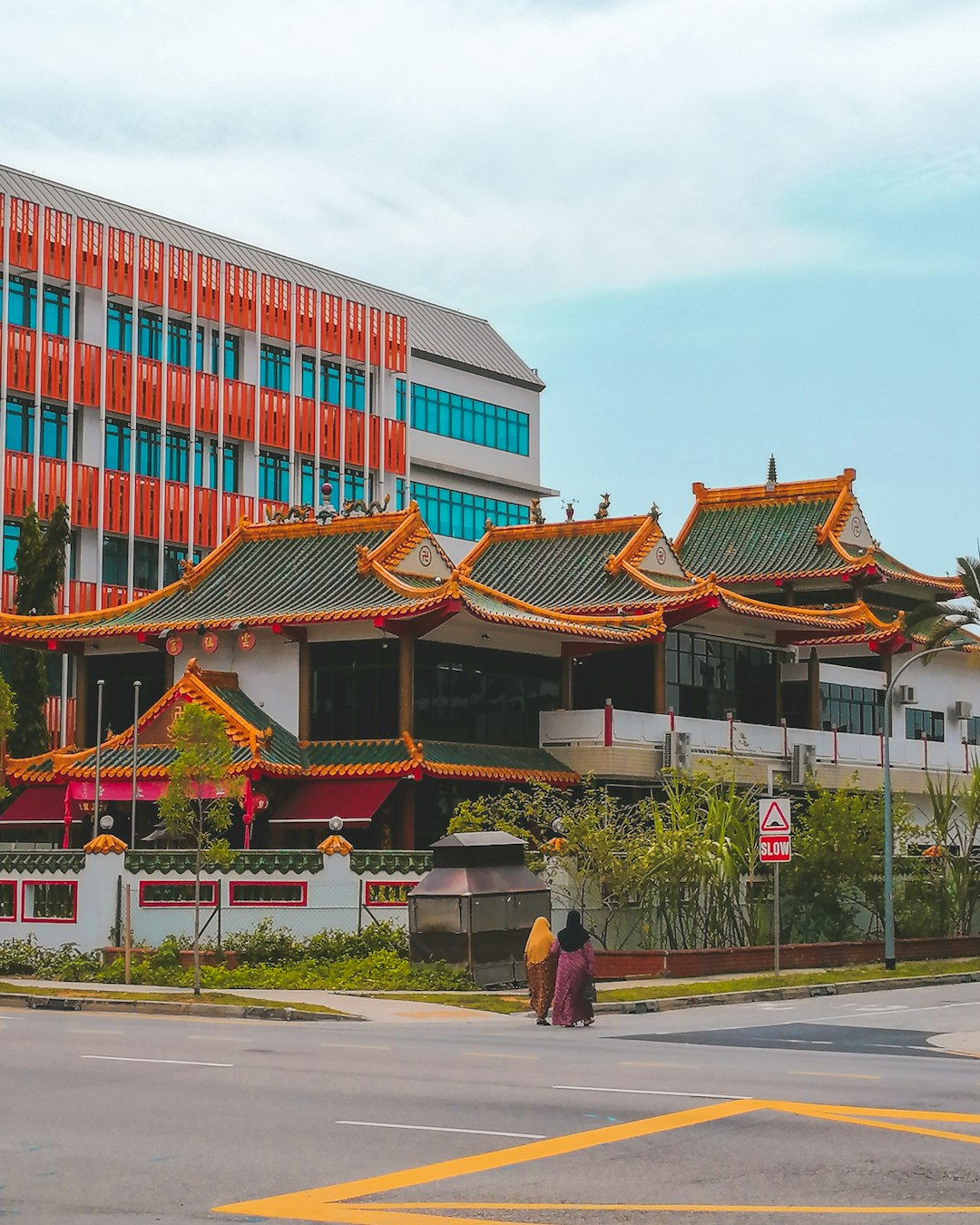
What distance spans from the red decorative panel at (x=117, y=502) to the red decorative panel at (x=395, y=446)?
1395 centimetres

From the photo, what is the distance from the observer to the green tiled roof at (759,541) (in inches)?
2408

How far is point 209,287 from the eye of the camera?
71.8 meters

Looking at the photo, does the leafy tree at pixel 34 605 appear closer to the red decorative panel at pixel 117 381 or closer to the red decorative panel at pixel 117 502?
the red decorative panel at pixel 117 502

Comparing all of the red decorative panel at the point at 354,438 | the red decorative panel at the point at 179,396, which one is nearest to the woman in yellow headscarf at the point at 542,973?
the red decorative panel at the point at 179,396

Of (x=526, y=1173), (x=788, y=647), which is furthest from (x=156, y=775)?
(x=526, y=1173)

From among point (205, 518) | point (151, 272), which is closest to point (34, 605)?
point (205, 518)

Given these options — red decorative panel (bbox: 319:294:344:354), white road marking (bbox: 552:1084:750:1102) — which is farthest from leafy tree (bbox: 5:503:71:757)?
white road marking (bbox: 552:1084:750:1102)

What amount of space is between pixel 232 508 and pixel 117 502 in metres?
5.68

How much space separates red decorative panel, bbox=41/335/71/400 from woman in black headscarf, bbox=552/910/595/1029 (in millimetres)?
43358

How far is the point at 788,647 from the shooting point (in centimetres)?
5612

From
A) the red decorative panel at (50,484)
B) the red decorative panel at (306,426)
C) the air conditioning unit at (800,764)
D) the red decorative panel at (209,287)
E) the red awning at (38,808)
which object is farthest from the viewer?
the red decorative panel at (306,426)

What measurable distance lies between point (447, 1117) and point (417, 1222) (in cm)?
433

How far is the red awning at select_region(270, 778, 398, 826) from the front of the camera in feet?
141

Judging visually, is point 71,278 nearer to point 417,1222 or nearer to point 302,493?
point 302,493
